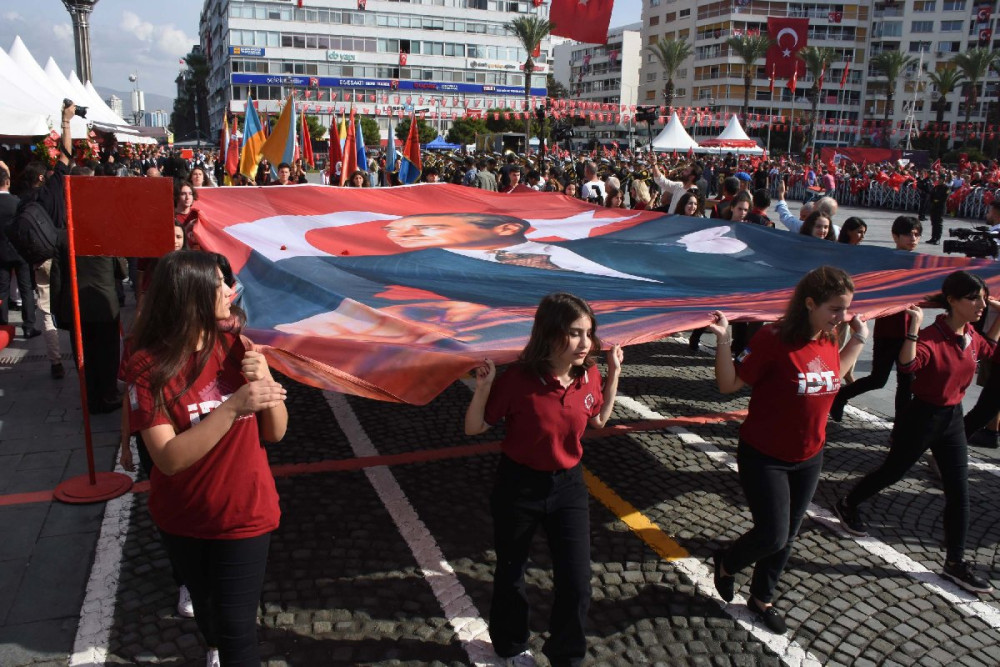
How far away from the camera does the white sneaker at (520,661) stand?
3.37 metres

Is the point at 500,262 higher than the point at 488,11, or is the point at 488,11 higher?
the point at 488,11

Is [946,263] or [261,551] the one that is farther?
[946,263]

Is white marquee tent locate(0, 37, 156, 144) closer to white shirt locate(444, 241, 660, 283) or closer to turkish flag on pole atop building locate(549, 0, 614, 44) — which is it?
white shirt locate(444, 241, 660, 283)

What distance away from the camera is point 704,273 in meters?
6.11

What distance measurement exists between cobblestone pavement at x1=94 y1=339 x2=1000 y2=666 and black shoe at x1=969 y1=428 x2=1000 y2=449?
19 centimetres

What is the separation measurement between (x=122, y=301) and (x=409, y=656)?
27.0 ft

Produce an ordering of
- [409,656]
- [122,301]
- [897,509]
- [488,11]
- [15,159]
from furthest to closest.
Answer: [488,11] < [15,159] < [122,301] < [897,509] < [409,656]

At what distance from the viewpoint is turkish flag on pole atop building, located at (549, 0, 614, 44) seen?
43.5 ft

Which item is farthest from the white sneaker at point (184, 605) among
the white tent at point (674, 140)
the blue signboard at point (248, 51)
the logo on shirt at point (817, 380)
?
the blue signboard at point (248, 51)

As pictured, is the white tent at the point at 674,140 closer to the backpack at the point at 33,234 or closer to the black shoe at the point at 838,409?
the black shoe at the point at 838,409

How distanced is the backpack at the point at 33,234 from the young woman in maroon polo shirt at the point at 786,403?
239 inches

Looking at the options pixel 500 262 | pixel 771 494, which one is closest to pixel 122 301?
pixel 500 262

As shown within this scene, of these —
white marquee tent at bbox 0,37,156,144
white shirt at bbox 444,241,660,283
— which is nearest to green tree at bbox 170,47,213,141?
white marquee tent at bbox 0,37,156,144

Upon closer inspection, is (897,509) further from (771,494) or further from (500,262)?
(500,262)
